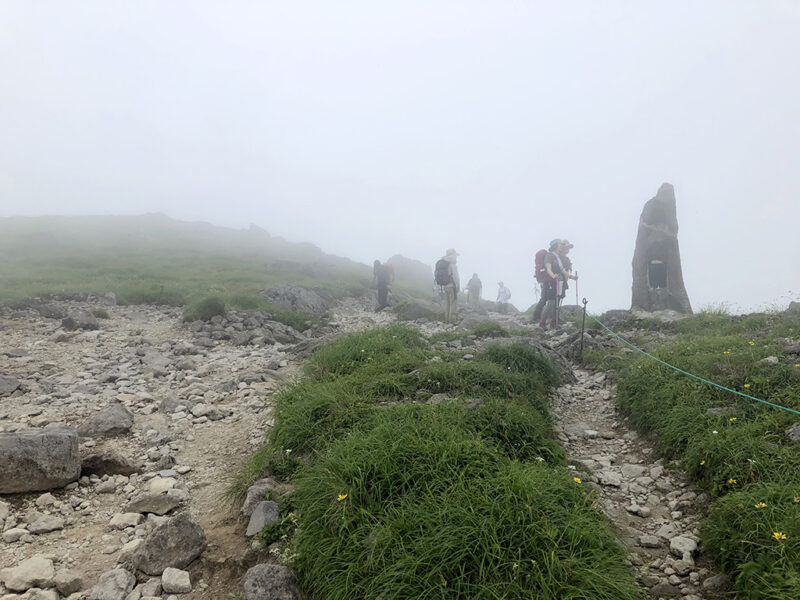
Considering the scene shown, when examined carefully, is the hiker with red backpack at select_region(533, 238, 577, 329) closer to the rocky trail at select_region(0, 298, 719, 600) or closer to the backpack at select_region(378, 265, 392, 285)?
the rocky trail at select_region(0, 298, 719, 600)

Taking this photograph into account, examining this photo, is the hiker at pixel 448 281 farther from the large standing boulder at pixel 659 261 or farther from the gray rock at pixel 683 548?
the gray rock at pixel 683 548

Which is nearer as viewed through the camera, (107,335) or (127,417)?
(127,417)

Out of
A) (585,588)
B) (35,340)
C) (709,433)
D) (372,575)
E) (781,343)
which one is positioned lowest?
(35,340)

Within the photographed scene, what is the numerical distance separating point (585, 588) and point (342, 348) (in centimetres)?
720

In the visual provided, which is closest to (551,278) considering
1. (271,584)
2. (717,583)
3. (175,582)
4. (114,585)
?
(717,583)

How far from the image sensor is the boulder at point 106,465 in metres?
6.34

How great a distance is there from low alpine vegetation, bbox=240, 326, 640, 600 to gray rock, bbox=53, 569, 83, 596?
1712 millimetres

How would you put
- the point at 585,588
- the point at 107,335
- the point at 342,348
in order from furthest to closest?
1. the point at 107,335
2. the point at 342,348
3. the point at 585,588

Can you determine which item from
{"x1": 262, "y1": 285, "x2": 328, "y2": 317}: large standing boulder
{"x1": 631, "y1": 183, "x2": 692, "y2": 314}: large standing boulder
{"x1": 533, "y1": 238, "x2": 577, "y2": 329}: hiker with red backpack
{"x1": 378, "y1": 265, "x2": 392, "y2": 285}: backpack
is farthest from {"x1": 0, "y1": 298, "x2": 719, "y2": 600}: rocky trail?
{"x1": 378, "y1": 265, "x2": 392, "y2": 285}: backpack

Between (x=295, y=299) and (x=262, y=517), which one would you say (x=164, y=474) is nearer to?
(x=262, y=517)

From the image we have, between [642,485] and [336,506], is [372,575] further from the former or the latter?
[642,485]

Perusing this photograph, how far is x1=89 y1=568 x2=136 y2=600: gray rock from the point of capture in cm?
421

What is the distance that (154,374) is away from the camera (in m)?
11.0

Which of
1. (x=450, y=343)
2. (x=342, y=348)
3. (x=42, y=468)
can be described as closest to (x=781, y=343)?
(x=450, y=343)
